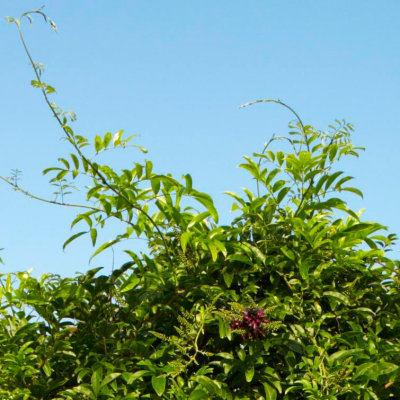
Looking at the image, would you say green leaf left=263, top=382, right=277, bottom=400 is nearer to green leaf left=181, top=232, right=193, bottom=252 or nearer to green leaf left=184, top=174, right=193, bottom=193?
green leaf left=181, top=232, right=193, bottom=252

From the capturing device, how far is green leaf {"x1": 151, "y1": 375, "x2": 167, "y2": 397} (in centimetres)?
342

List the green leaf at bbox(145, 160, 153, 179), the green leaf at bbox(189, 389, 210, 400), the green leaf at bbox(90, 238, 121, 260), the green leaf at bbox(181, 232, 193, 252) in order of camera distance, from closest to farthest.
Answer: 1. the green leaf at bbox(189, 389, 210, 400)
2. the green leaf at bbox(181, 232, 193, 252)
3. the green leaf at bbox(145, 160, 153, 179)
4. the green leaf at bbox(90, 238, 121, 260)

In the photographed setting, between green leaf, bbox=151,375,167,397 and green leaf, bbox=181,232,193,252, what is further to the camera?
green leaf, bbox=181,232,193,252

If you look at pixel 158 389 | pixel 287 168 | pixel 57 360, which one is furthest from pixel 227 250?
pixel 57 360

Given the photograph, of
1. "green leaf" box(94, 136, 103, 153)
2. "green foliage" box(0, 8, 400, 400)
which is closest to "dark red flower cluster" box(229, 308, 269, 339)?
"green foliage" box(0, 8, 400, 400)

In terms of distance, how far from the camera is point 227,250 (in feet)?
12.7

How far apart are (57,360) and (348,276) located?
1.78m

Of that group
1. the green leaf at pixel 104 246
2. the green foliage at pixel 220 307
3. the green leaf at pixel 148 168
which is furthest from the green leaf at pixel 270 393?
the green leaf at pixel 148 168

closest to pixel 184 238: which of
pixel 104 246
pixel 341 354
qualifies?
pixel 104 246

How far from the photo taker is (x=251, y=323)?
3.51 metres

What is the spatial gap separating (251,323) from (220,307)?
29 cm

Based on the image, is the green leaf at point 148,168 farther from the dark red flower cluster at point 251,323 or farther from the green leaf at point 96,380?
the green leaf at point 96,380

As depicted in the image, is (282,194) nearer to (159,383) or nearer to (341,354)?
(341,354)

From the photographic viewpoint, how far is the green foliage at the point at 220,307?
353cm
